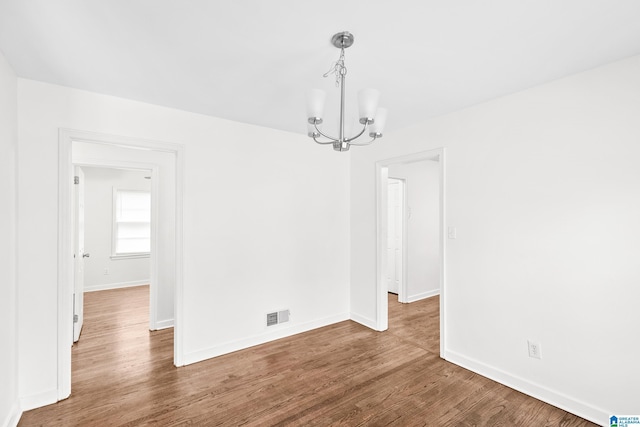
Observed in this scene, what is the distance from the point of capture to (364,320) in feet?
12.9

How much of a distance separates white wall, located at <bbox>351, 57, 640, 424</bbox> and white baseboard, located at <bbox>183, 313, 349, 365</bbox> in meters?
1.50

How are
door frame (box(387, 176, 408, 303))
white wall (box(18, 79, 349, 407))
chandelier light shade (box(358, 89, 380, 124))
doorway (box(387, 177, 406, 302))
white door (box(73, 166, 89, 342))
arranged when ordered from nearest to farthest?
1. chandelier light shade (box(358, 89, 380, 124))
2. white wall (box(18, 79, 349, 407))
3. white door (box(73, 166, 89, 342))
4. door frame (box(387, 176, 408, 303))
5. doorway (box(387, 177, 406, 302))

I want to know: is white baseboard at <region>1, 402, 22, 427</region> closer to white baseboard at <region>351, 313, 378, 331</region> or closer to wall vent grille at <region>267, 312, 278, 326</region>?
wall vent grille at <region>267, 312, 278, 326</region>

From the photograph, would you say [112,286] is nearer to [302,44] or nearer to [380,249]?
[380,249]

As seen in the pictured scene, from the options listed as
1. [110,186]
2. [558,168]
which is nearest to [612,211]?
[558,168]

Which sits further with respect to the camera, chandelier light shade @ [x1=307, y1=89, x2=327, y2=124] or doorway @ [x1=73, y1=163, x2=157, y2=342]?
doorway @ [x1=73, y1=163, x2=157, y2=342]

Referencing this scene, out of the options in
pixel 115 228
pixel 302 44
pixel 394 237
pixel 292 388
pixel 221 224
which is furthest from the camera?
pixel 115 228

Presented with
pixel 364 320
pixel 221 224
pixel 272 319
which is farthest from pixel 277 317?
pixel 221 224

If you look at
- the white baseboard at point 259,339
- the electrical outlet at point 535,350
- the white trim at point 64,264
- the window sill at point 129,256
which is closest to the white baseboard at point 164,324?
the white baseboard at point 259,339

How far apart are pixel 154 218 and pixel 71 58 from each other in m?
2.23

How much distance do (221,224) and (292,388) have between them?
1663 mm

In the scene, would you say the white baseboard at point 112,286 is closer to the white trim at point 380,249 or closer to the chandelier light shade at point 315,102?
the white trim at point 380,249

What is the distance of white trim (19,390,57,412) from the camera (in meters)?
2.18

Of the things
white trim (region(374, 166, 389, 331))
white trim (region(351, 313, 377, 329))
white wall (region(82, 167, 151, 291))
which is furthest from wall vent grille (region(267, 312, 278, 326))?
white wall (region(82, 167, 151, 291))
